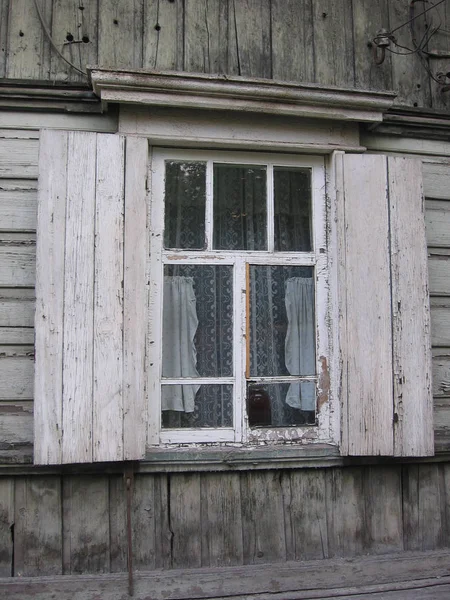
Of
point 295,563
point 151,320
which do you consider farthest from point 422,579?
point 151,320

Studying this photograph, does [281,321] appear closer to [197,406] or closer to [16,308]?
[197,406]

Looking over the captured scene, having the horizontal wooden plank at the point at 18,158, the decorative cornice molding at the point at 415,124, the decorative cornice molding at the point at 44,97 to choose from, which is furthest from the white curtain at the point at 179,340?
the decorative cornice molding at the point at 415,124

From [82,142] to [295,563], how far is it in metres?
2.22

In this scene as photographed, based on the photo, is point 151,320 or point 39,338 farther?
point 151,320

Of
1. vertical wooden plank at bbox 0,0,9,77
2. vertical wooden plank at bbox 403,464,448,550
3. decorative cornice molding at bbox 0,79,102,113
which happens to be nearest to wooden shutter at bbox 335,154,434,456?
vertical wooden plank at bbox 403,464,448,550

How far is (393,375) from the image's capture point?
2662mm

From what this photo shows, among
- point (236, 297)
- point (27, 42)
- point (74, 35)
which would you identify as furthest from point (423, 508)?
point (27, 42)

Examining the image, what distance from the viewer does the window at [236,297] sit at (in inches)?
106

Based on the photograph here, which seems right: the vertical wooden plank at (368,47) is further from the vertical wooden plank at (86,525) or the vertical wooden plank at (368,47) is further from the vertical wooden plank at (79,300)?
the vertical wooden plank at (86,525)

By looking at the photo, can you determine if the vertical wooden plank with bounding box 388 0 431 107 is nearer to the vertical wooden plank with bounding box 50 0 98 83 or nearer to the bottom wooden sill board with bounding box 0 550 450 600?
the vertical wooden plank with bounding box 50 0 98 83

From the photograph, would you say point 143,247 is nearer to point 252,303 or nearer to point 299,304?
point 252,303

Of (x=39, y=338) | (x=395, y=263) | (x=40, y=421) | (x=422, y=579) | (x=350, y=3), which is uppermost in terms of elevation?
(x=350, y=3)

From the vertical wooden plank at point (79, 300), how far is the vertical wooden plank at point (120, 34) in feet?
1.72

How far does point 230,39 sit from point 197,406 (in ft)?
6.25
